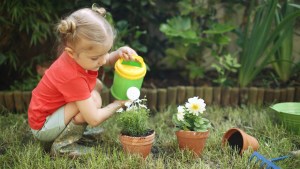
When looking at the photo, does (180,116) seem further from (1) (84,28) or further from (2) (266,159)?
(1) (84,28)

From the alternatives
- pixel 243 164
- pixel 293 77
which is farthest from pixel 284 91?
pixel 243 164

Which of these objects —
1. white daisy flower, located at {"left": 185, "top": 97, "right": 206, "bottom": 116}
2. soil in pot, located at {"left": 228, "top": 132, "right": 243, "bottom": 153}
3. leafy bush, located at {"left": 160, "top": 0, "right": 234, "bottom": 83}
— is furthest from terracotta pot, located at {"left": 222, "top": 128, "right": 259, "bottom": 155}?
leafy bush, located at {"left": 160, "top": 0, "right": 234, "bottom": 83}

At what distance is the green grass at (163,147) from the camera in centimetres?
197

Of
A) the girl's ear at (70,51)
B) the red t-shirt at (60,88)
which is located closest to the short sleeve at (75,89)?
the red t-shirt at (60,88)

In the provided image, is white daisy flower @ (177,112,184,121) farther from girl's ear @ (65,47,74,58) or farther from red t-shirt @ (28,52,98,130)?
girl's ear @ (65,47,74,58)

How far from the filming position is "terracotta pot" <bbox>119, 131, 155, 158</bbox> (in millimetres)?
1976

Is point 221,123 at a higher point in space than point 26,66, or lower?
lower

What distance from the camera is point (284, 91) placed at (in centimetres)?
291

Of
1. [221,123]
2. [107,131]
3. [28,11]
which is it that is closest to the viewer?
[107,131]

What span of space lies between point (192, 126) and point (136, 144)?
0.33 metres

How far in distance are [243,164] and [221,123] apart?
626 mm

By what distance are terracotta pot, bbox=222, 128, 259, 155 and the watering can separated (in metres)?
0.62

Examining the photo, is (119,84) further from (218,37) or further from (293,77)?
(293,77)

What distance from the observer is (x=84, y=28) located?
1.86 m
